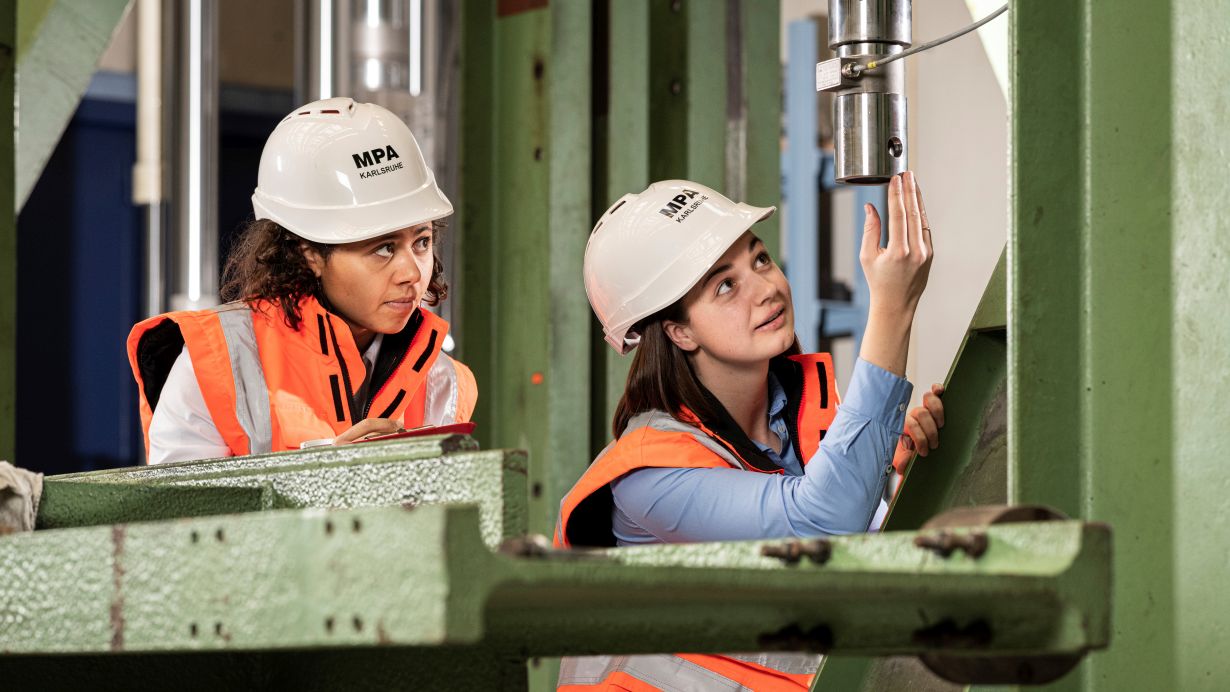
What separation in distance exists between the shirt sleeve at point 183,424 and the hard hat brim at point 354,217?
0.33m

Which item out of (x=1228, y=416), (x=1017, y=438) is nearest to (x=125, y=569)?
(x=1017, y=438)

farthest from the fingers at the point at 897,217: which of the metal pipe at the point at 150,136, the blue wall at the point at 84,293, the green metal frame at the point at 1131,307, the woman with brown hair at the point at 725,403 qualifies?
the blue wall at the point at 84,293

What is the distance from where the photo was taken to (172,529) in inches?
37.8

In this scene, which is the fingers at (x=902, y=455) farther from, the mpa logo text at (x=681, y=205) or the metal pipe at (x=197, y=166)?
the metal pipe at (x=197, y=166)

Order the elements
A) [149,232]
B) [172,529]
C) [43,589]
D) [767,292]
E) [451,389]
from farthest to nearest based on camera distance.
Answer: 1. [149,232]
2. [451,389]
3. [767,292]
4. [43,589]
5. [172,529]

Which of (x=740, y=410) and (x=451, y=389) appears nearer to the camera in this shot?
(x=740, y=410)

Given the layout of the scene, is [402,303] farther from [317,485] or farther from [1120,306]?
[1120,306]

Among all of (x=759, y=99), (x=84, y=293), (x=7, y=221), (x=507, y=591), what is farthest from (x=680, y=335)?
(x=84, y=293)

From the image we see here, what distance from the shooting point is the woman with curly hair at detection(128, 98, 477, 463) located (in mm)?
2365

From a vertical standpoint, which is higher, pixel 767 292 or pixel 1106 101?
pixel 1106 101

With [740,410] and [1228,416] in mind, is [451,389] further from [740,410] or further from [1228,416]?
[1228,416]

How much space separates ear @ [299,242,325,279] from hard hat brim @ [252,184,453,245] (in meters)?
0.03

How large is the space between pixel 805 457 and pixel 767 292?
269 mm

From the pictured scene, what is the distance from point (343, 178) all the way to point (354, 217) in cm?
8
